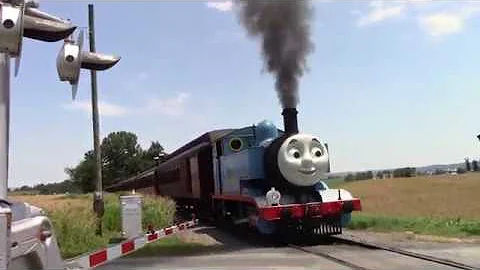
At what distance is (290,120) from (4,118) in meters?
9.20

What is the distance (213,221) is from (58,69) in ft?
47.2

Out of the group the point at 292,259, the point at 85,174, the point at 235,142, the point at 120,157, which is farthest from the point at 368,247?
the point at 120,157

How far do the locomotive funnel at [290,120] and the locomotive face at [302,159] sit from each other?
1.34ft

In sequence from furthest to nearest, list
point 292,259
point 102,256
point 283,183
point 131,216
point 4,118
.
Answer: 1. point 131,216
2. point 283,183
3. point 292,259
4. point 4,118
5. point 102,256

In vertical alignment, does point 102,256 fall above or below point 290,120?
below

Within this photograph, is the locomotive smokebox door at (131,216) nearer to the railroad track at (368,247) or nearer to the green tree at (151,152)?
the railroad track at (368,247)

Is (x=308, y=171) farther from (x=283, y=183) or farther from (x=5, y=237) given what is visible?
(x=5, y=237)

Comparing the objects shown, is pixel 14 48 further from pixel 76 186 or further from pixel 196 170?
pixel 76 186

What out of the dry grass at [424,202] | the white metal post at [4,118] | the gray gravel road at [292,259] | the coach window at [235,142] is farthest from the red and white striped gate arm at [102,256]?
the dry grass at [424,202]

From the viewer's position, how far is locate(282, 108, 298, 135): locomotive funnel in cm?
1628

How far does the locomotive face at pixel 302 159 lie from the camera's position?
51.7 ft

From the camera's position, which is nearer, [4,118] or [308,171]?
[4,118]

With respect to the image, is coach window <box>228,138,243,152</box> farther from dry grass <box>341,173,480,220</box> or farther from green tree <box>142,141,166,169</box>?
green tree <box>142,141,166,169</box>

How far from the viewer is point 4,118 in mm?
8094
